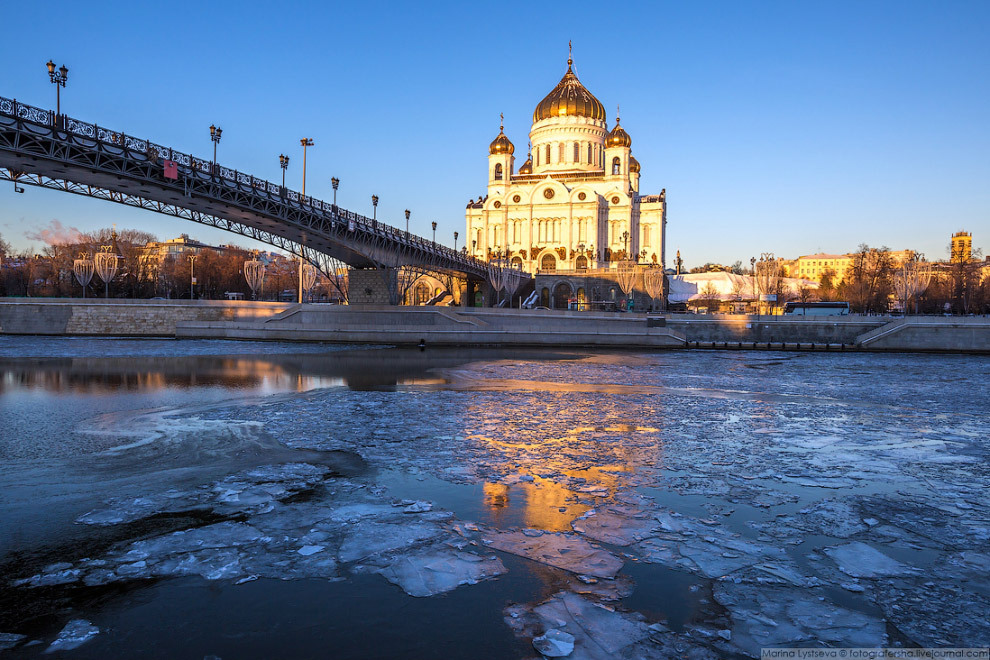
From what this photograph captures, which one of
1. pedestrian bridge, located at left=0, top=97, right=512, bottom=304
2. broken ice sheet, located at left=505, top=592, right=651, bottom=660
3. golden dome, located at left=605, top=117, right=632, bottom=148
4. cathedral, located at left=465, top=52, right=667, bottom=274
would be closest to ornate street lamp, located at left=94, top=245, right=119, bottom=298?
pedestrian bridge, located at left=0, top=97, right=512, bottom=304

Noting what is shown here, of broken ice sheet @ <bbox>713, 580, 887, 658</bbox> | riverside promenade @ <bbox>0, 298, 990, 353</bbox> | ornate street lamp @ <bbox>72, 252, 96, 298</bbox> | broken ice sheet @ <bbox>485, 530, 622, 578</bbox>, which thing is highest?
ornate street lamp @ <bbox>72, 252, 96, 298</bbox>

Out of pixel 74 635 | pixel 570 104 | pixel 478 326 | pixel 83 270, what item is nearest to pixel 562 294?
pixel 570 104

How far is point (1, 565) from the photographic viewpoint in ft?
16.5

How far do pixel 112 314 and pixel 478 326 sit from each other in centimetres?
2687

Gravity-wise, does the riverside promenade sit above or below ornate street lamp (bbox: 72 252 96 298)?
below

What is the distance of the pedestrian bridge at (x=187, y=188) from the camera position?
955 inches

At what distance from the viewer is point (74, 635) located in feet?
13.3

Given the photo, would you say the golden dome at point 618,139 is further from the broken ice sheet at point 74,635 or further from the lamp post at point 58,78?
the broken ice sheet at point 74,635

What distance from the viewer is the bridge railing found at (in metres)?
24.0

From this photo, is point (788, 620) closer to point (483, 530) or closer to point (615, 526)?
point (615, 526)

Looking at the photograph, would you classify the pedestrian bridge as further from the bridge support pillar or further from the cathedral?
the cathedral

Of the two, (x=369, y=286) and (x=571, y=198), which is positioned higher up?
(x=571, y=198)

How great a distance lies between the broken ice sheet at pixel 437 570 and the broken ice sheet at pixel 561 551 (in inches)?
13.3

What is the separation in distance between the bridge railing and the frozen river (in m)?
16.2
